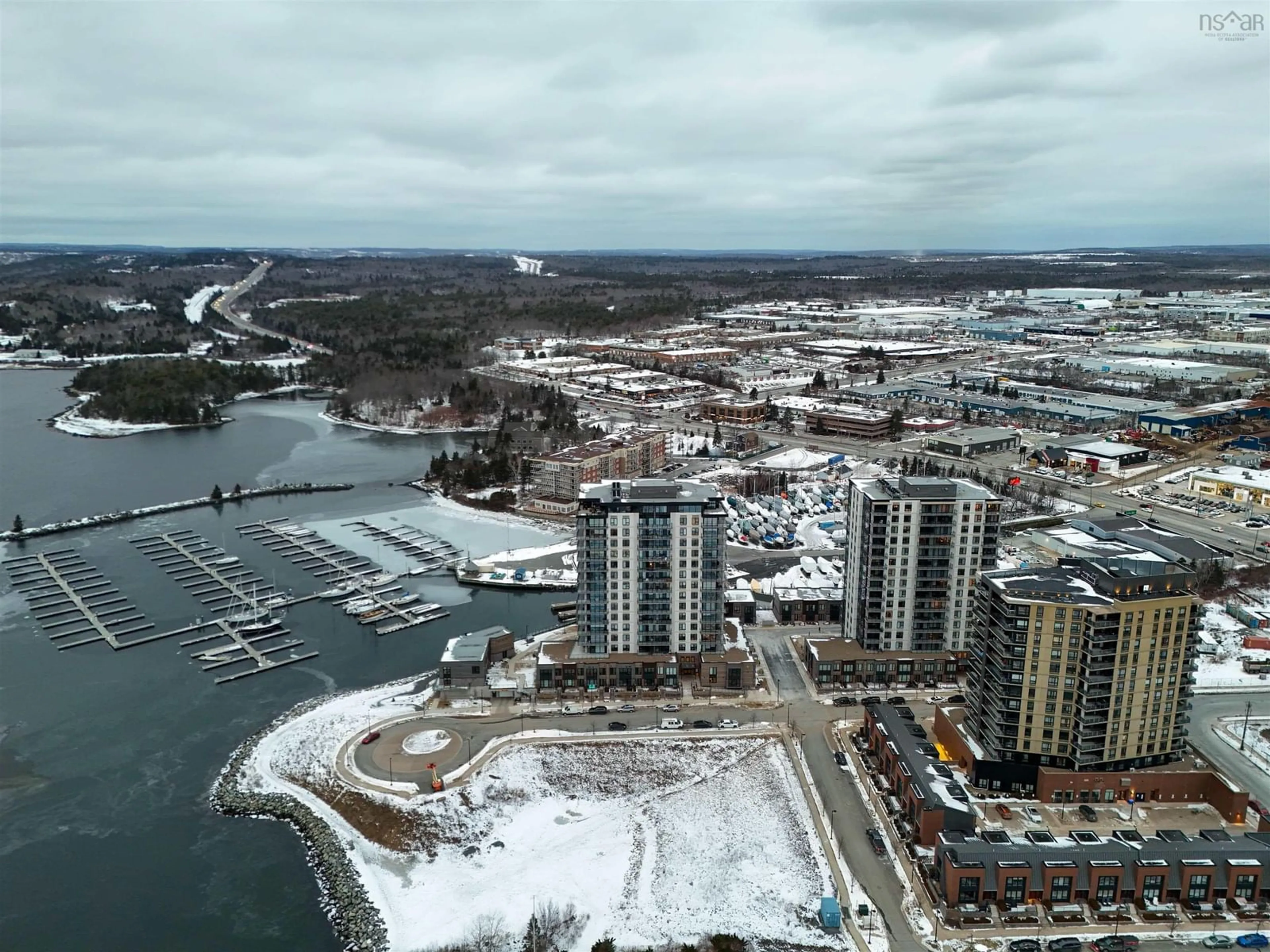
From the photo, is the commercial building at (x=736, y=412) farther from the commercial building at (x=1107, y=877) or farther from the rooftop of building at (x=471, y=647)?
the commercial building at (x=1107, y=877)

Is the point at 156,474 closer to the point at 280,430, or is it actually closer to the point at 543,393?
the point at 280,430

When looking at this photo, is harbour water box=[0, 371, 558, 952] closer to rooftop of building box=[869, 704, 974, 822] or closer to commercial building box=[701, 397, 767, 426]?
rooftop of building box=[869, 704, 974, 822]

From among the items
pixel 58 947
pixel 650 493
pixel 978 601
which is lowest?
pixel 58 947

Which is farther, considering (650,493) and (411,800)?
(650,493)

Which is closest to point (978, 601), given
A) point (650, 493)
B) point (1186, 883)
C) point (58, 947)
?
point (1186, 883)

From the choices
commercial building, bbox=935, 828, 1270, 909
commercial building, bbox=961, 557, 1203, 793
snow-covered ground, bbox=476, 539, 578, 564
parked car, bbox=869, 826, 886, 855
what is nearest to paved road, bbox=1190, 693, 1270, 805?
commercial building, bbox=961, 557, 1203, 793

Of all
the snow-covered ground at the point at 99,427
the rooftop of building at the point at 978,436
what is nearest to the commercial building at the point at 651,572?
the rooftop of building at the point at 978,436

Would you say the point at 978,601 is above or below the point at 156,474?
above
